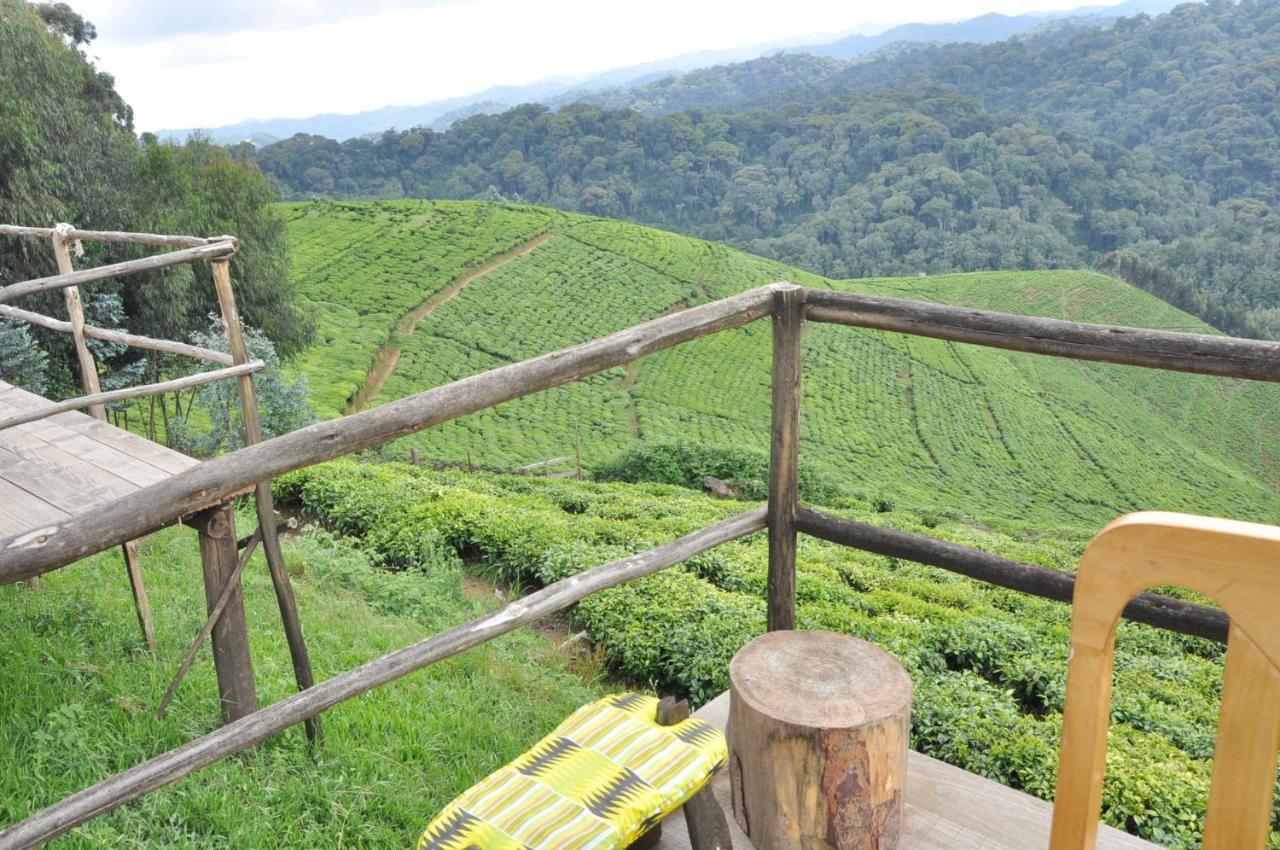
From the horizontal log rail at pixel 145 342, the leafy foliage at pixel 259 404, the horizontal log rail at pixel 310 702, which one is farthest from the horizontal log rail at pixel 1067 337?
the leafy foliage at pixel 259 404

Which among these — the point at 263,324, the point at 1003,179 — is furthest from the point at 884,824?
the point at 1003,179

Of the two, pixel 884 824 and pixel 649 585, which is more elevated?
pixel 884 824

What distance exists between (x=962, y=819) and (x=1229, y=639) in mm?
1494

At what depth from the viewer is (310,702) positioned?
1961mm

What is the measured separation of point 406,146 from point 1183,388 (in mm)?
81226

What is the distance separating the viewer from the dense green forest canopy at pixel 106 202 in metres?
17.1

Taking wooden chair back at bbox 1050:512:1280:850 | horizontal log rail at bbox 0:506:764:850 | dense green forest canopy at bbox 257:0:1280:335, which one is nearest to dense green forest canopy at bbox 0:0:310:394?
horizontal log rail at bbox 0:506:764:850

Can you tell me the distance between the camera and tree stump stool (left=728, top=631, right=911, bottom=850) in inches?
76.6

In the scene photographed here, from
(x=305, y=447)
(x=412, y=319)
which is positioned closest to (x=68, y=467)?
(x=305, y=447)

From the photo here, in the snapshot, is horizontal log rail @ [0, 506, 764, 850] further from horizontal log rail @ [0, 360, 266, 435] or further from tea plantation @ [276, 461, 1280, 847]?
tea plantation @ [276, 461, 1280, 847]

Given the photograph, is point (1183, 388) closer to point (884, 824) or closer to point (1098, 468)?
point (1098, 468)

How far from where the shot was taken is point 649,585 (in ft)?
17.5

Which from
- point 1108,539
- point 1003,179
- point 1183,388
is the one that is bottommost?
point 1183,388

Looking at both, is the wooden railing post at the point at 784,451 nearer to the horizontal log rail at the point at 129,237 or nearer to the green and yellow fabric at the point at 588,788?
the green and yellow fabric at the point at 588,788
